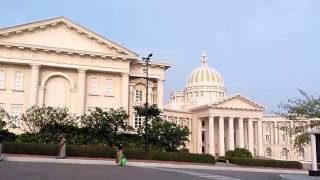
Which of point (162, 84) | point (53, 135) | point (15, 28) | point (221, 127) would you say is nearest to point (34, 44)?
point (15, 28)

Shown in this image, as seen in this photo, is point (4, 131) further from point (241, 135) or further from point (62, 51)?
point (241, 135)

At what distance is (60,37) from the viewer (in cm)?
5944

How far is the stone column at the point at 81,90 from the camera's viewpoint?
58.8 metres

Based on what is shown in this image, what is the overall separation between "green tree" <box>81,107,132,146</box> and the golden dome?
6934 centimetres

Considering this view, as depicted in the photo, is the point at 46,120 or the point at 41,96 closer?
the point at 46,120

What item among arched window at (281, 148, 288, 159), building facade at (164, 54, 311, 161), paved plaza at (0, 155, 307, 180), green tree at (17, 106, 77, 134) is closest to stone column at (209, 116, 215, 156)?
building facade at (164, 54, 311, 161)

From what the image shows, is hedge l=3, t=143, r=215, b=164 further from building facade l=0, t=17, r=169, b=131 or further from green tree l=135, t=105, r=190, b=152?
building facade l=0, t=17, r=169, b=131

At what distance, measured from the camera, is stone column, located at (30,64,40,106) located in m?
56.6

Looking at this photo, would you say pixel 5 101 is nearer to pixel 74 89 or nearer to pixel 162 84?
pixel 74 89

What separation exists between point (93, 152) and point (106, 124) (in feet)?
27.9

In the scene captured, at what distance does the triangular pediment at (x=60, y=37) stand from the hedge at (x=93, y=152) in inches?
822

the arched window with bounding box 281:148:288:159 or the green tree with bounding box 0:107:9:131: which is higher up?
the green tree with bounding box 0:107:9:131

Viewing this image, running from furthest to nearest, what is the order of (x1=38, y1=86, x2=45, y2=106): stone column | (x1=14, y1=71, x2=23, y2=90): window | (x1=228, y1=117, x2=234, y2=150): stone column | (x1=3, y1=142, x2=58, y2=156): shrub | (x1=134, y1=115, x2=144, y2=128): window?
(x1=228, y1=117, x2=234, y2=150): stone column
(x1=134, y1=115, x2=144, y2=128): window
(x1=14, y1=71, x2=23, y2=90): window
(x1=38, y1=86, x2=45, y2=106): stone column
(x1=3, y1=142, x2=58, y2=156): shrub

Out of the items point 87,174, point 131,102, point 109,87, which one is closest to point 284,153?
point 131,102
